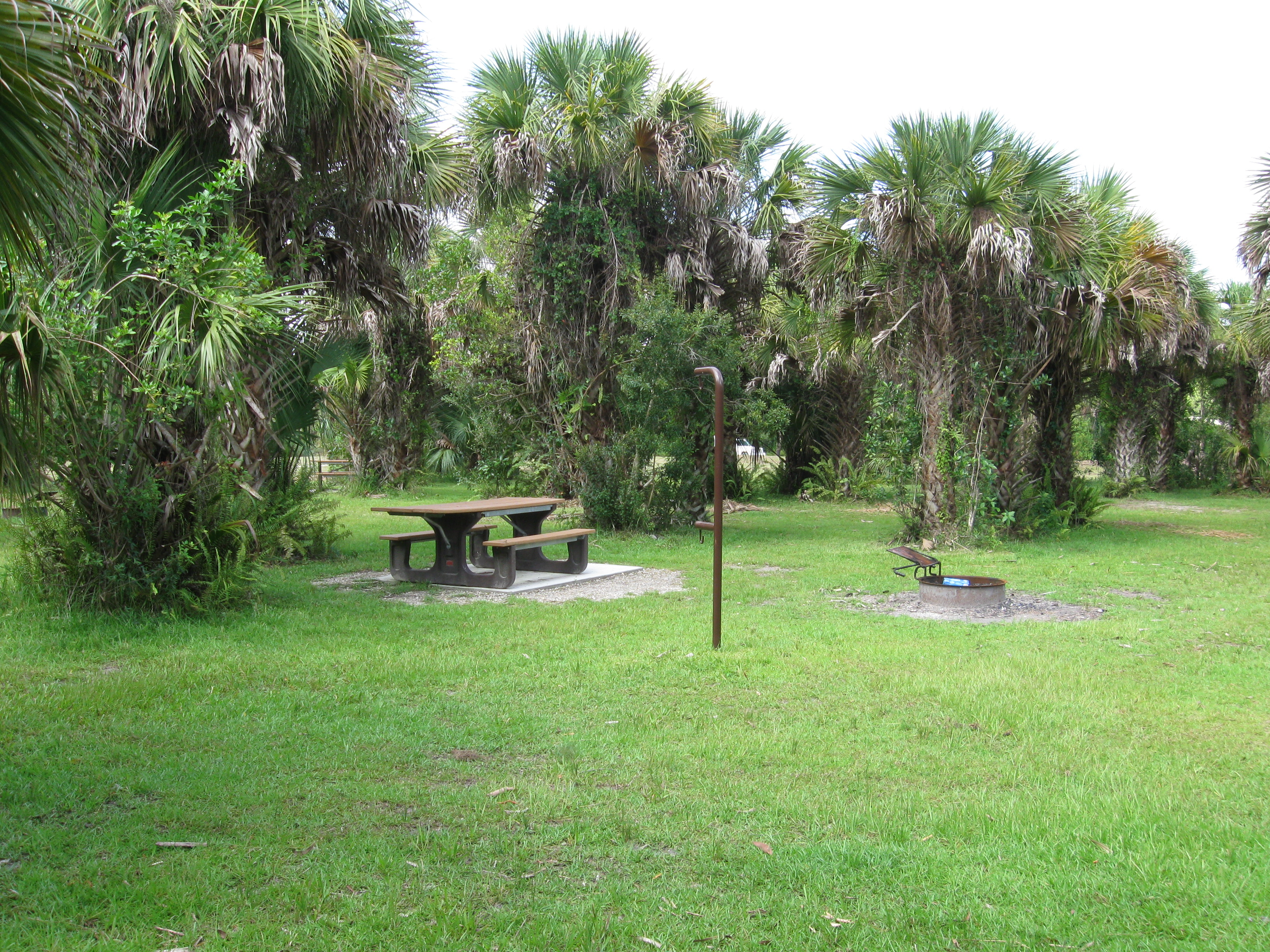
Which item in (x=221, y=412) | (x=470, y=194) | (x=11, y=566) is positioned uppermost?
(x=470, y=194)

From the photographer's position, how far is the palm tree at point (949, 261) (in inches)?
507

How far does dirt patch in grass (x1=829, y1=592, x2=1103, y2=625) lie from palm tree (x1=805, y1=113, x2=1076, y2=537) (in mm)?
4321

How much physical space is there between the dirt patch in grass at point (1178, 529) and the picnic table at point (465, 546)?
401 inches

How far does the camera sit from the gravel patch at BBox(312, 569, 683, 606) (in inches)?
381

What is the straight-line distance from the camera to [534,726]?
548 centimetres

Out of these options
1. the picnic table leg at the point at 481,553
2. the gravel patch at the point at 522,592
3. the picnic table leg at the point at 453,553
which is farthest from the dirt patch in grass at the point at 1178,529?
the picnic table leg at the point at 453,553

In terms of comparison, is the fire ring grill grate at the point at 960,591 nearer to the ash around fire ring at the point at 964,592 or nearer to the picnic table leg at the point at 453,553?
the ash around fire ring at the point at 964,592

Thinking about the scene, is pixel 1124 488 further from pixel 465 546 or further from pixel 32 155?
pixel 32 155

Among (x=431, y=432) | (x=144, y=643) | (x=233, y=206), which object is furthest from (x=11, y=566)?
(x=431, y=432)

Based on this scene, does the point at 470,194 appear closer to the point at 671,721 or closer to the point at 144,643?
the point at 144,643

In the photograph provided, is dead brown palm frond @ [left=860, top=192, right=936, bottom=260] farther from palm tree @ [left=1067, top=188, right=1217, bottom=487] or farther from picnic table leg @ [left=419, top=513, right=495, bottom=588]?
picnic table leg @ [left=419, top=513, right=495, bottom=588]

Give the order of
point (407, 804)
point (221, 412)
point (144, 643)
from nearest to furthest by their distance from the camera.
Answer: point (407, 804) → point (144, 643) → point (221, 412)

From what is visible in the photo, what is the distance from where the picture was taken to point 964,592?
360 inches

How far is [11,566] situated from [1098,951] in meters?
8.72
